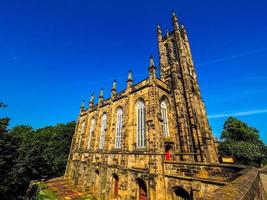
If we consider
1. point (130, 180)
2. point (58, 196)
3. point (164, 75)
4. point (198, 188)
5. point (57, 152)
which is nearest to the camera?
point (198, 188)


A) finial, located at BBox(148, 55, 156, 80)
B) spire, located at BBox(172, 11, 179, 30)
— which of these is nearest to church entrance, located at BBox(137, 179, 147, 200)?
finial, located at BBox(148, 55, 156, 80)

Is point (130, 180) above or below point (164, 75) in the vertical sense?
below

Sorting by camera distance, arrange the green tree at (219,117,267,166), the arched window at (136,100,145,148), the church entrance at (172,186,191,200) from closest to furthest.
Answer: the church entrance at (172,186,191,200) < the arched window at (136,100,145,148) < the green tree at (219,117,267,166)

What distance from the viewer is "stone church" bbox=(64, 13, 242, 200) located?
33.9ft

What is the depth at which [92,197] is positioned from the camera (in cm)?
1767

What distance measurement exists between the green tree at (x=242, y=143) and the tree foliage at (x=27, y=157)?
131ft

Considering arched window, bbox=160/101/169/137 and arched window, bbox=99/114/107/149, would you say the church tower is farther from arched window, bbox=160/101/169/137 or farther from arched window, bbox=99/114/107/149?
arched window, bbox=99/114/107/149

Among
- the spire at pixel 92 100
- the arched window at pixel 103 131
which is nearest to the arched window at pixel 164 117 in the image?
the arched window at pixel 103 131

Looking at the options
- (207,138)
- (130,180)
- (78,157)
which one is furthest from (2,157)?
(207,138)

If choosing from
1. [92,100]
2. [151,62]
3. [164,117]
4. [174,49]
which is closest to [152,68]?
[151,62]

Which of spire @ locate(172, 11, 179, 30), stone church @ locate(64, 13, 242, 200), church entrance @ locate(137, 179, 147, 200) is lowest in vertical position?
church entrance @ locate(137, 179, 147, 200)

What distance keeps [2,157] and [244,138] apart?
47611mm

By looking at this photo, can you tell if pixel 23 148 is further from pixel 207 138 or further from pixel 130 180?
pixel 207 138

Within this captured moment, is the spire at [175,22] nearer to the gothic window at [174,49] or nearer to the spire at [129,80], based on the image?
the gothic window at [174,49]
